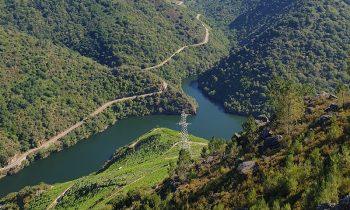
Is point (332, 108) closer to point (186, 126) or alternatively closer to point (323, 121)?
point (323, 121)

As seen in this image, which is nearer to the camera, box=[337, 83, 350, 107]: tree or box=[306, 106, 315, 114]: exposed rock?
box=[337, 83, 350, 107]: tree

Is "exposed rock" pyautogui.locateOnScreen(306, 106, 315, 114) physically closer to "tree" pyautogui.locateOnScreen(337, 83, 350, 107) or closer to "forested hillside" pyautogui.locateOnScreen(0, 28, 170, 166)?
"tree" pyautogui.locateOnScreen(337, 83, 350, 107)

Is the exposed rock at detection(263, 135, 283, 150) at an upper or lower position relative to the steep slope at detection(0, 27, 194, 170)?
upper

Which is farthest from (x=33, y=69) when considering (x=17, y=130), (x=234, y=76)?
(x=234, y=76)

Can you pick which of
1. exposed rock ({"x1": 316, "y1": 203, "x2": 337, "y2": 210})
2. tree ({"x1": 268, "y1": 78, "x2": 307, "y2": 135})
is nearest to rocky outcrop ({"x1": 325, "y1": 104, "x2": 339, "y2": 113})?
tree ({"x1": 268, "y1": 78, "x2": 307, "y2": 135})

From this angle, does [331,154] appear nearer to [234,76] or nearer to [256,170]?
[256,170]
